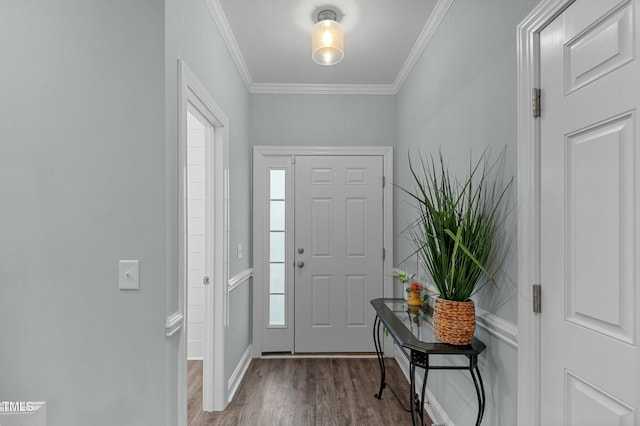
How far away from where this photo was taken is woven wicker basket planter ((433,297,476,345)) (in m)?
1.77

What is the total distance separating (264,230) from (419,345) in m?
2.39

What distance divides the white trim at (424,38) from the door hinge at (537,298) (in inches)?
68.5

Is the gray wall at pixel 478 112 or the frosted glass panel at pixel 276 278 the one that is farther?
the frosted glass panel at pixel 276 278

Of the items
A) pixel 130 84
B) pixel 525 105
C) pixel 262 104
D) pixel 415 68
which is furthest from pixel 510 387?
pixel 262 104

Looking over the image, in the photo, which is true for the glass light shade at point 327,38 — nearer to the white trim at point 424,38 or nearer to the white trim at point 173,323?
the white trim at point 424,38

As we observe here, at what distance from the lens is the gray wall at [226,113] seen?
1.74 metres

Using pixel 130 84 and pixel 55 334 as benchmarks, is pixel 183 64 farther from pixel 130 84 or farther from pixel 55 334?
pixel 55 334

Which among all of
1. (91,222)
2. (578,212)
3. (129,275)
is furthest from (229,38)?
(578,212)

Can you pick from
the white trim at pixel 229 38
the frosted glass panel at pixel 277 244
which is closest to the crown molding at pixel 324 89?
the white trim at pixel 229 38

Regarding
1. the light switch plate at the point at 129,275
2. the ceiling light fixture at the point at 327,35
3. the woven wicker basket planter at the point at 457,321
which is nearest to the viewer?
the light switch plate at the point at 129,275

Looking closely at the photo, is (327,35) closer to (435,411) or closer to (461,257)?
(461,257)

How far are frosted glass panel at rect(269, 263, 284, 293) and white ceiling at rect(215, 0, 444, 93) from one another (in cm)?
172

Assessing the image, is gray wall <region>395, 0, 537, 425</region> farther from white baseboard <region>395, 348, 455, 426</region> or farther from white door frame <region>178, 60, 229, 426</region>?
white door frame <region>178, 60, 229, 426</region>

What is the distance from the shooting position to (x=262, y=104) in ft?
13.1
